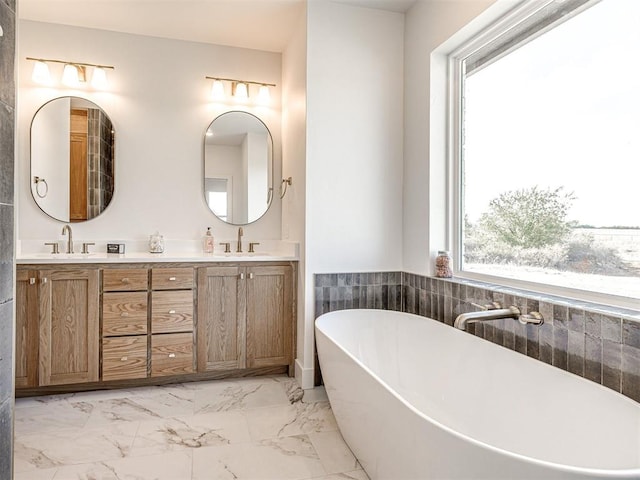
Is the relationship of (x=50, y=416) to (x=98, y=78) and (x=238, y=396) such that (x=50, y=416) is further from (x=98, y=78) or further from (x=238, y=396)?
(x=98, y=78)

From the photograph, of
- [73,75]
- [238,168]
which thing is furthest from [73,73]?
[238,168]

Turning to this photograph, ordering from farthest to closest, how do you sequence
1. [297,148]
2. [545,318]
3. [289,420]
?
[297,148], [289,420], [545,318]

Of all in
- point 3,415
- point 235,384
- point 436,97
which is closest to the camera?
point 3,415

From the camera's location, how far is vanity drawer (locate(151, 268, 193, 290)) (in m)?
2.65

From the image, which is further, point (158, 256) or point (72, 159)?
point (72, 159)

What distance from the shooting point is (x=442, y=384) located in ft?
6.60

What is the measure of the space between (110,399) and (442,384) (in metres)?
2.03

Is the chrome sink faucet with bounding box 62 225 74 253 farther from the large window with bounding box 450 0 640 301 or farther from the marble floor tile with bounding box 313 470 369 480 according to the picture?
the large window with bounding box 450 0 640 301

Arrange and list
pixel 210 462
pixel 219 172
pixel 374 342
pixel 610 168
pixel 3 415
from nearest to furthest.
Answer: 1. pixel 3 415
2. pixel 610 168
3. pixel 210 462
4. pixel 374 342
5. pixel 219 172

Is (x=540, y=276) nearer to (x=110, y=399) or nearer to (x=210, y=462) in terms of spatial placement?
(x=210, y=462)

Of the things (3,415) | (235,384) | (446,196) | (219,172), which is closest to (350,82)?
(446,196)

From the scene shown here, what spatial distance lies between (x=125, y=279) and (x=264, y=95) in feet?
6.07

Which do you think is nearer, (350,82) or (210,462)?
(210,462)

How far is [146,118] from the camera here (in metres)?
3.16
